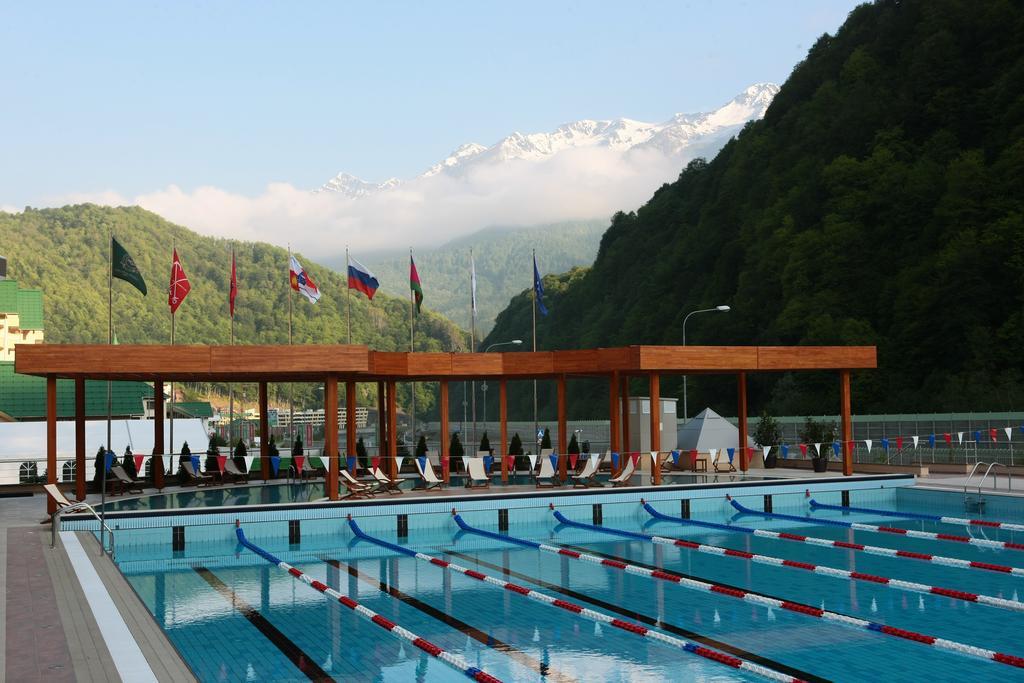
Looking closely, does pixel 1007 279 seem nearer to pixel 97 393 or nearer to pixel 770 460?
pixel 770 460

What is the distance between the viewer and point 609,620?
13.2m

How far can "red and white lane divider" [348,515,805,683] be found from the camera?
10648 millimetres

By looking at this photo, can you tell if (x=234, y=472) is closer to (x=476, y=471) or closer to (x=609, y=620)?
(x=476, y=471)

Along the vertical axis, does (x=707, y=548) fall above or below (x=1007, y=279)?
below

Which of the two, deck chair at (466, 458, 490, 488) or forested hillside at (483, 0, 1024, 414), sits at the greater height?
forested hillside at (483, 0, 1024, 414)

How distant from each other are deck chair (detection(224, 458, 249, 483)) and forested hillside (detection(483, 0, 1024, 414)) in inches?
1315

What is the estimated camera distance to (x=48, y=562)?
48.9 ft

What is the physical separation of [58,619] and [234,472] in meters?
18.8

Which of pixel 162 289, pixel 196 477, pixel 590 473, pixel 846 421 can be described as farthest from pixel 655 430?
pixel 162 289

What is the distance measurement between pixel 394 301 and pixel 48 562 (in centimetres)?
Answer: 10453

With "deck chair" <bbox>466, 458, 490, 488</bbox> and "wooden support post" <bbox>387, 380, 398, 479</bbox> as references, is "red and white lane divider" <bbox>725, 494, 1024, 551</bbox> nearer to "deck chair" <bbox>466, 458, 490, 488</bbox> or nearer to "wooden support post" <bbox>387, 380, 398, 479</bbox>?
"deck chair" <bbox>466, 458, 490, 488</bbox>

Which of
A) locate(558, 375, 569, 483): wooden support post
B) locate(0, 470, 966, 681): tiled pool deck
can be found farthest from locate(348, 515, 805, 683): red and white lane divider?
locate(558, 375, 569, 483): wooden support post

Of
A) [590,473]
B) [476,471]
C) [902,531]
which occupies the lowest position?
[902,531]

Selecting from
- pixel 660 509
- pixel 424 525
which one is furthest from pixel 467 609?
pixel 660 509
